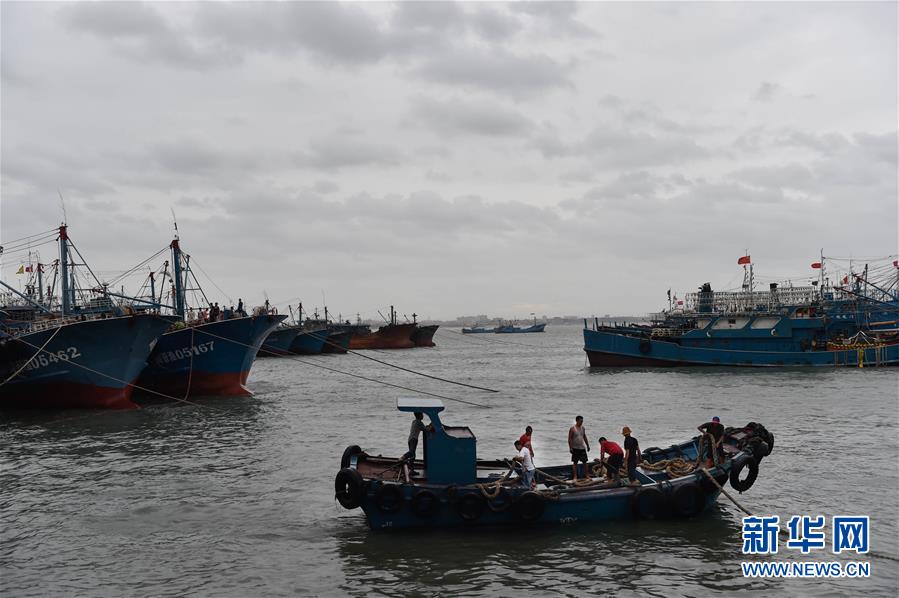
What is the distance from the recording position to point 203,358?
1575 inches

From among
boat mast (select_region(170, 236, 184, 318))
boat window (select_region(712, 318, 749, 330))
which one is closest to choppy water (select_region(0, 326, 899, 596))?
boat mast (select_region(170, 236, 184, 318))

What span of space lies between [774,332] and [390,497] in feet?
163

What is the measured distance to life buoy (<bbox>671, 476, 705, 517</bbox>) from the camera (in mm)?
15102

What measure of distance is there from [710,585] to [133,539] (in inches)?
478

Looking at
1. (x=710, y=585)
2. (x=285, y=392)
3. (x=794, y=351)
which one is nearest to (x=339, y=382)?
(x=285, y=392)

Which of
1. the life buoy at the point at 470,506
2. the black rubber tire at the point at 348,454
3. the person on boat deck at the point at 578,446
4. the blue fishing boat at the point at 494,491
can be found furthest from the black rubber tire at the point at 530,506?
the black rubber tire at the point at 348,454

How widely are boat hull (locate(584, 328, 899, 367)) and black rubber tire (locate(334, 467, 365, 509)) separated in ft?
156

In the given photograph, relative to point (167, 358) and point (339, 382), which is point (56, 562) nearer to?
point (167, 358)

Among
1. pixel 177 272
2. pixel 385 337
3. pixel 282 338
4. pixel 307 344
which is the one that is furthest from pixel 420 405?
pixel 385 337

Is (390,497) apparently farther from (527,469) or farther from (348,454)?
(527,469)

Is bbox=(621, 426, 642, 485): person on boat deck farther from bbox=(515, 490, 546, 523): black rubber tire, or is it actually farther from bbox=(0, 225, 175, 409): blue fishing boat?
bbox=(0, 225, 175, 409): blue fishing boat

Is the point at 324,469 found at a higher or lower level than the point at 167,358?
lower

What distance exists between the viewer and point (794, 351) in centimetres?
5534

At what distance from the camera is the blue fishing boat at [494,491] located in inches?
571
